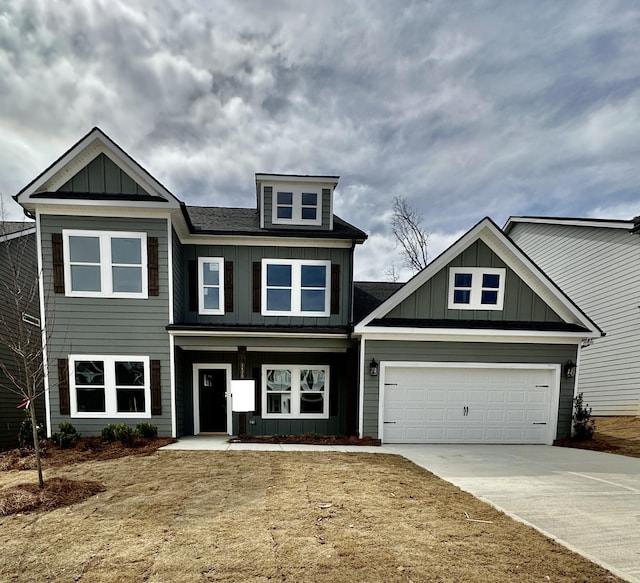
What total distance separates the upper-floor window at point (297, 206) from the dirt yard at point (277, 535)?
23.1 feet

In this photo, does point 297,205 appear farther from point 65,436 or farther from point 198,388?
point 65,436

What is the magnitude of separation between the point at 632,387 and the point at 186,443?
14830mm

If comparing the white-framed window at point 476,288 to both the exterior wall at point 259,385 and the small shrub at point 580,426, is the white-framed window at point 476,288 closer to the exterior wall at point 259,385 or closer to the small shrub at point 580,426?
the small shrub at point 580,426

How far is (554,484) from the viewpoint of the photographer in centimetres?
552

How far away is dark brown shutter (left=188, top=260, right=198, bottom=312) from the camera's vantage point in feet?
31.7

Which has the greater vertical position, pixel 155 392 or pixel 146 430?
pixel 155 392

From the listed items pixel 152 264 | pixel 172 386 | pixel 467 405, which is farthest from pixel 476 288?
pixel 152 264

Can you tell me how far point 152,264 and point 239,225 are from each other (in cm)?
287

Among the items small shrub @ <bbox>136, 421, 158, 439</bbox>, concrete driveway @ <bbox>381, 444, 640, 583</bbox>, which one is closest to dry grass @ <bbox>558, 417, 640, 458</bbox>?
concrete driveway @ <bbox>381, 444, 640, 583</bbox>

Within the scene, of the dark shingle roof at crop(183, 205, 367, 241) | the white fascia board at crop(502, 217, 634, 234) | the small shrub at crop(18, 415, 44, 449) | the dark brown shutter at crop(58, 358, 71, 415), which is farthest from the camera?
the white fascia board at crop(502, 217, 634, 234)

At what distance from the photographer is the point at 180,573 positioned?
2.93 m

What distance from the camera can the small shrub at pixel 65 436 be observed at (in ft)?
24.9

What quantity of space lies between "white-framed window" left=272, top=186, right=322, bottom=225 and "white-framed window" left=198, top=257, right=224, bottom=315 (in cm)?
230

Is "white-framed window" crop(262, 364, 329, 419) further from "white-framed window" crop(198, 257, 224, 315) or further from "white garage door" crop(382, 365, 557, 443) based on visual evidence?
"white-framed window" crop(198, 257, 224, 315)
